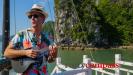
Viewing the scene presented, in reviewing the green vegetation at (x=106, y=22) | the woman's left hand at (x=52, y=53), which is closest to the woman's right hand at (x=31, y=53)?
the woman's left hand at (x=52, y=53)

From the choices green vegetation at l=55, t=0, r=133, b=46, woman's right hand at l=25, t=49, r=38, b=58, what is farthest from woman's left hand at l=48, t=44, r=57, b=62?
green vegetation at l=55, t=0, r=133, b=46

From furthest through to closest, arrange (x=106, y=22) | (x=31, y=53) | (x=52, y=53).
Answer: (x=106, y=22), (x=52, y=53), (x=31, y=53)

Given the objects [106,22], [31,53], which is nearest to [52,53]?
[31,53]

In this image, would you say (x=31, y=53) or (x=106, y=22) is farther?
(x=106, y=22)

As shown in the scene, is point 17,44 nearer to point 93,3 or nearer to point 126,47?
point 126,47

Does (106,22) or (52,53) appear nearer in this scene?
(52,53)

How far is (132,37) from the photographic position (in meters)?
103

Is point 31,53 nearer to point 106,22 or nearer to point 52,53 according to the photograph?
point 52,53

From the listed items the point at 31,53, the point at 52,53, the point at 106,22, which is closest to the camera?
the point at 31,53

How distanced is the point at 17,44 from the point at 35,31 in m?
0.23

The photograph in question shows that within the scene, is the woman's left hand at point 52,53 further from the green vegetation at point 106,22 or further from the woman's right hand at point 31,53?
the green vegetation at point 106,22

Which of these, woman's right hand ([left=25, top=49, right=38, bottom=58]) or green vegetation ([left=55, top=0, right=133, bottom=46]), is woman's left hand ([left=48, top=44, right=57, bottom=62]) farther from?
green vegetation ([left=55, top=0, right=133, bottom=46])

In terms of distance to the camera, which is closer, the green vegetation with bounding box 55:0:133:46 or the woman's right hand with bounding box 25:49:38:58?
the woman's right hand with bounding box 25:49:38:58

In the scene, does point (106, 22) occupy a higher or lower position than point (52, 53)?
higher
